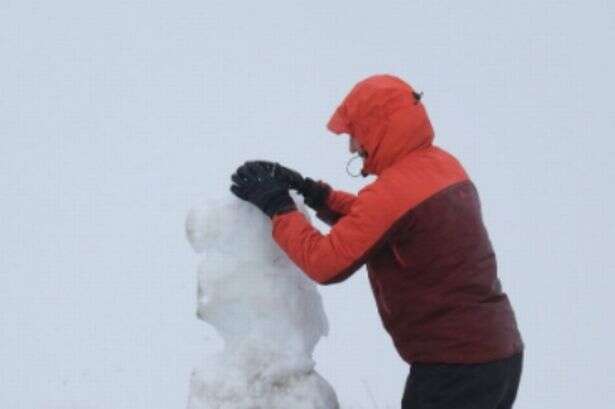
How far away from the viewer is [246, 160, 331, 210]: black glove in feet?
11.8

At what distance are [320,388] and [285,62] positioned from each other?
2073cm

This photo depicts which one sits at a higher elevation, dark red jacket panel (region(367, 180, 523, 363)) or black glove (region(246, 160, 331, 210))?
black glove (region(246, 160, 331, 210))

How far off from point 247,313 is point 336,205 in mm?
679

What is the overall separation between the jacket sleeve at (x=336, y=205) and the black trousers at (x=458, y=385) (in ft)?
2.59

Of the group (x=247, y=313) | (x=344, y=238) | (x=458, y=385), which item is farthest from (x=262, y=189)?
(x=458, y=385)

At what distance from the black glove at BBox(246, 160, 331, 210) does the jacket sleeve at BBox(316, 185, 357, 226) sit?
24mm

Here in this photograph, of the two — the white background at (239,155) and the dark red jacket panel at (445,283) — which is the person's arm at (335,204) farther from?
the white background at (239,155)

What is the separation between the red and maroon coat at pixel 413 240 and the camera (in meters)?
3.14

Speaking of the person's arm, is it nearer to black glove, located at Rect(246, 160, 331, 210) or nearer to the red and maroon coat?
black glove, located at Rect(246, 160, 331, 210)

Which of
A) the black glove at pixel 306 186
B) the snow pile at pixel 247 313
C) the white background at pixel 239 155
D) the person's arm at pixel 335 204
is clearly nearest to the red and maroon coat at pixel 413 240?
the snow pile at pixel 247 313

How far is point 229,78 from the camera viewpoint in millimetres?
22891

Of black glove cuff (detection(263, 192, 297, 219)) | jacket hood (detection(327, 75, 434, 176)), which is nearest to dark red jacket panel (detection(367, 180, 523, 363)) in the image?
jacket hood (detection(327, 75, 434, 176))

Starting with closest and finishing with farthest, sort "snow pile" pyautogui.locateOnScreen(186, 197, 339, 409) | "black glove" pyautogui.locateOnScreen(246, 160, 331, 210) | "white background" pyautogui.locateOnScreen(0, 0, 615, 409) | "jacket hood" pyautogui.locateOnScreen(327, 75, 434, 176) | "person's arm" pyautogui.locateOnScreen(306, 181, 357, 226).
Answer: "jacket hood" pyautogui.locateOnScreen(327, 75, 434, 176)
"snow pile" pyautogui.locateOnScreen(186, 197, 339, 409)
"black glove" pyautogui.locateOnScreen(246, 160, 331, 210)
"person's arm" pyautogui.locateOnScreen(306, 181, 357, 226)
"white background" pyautogui.locateOnScreen(0, 0, 615, 409)

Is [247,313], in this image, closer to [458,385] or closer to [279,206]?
[279,206]
